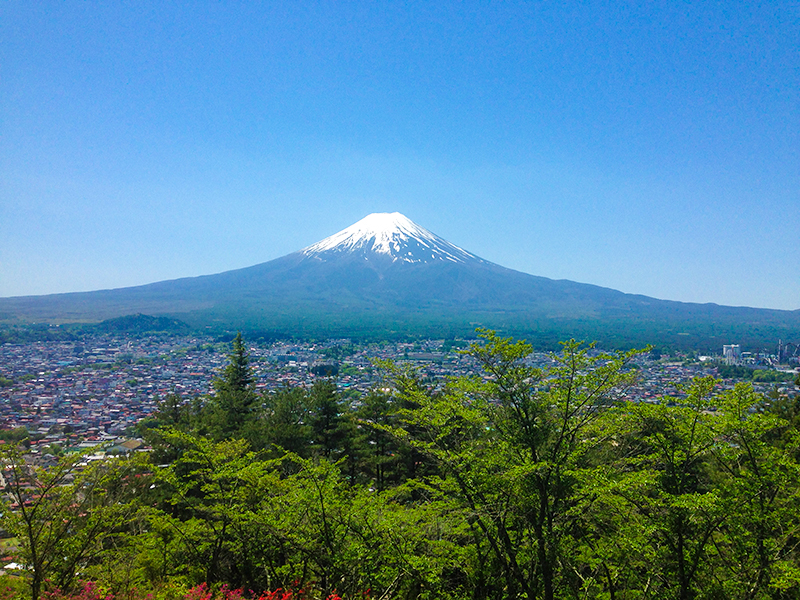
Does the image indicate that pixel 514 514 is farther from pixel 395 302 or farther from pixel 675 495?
pixel 395 302

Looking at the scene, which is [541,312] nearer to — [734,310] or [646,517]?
[734,310]

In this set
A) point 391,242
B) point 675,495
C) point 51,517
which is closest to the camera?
point 675,495

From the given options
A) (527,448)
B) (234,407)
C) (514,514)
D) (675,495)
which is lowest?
(234,407)

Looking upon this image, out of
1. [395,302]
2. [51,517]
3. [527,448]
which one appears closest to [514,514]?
[527,448]

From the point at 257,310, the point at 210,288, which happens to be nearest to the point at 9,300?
the point at 210,288

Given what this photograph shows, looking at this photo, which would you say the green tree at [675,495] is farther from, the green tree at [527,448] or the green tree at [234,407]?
the green tree at [234,407]

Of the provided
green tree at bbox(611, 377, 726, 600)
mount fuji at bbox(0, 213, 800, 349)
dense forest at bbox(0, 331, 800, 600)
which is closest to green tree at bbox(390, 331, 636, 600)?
dense forest at bbox(0, 331, 800, 600)

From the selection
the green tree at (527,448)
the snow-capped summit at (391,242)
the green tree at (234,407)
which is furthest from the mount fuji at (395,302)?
the green tree at (527,448)
